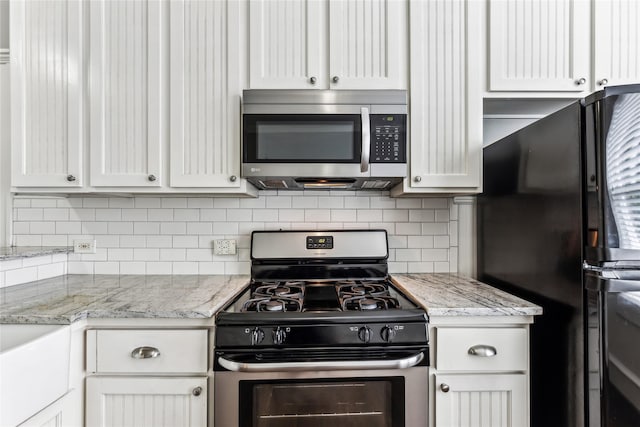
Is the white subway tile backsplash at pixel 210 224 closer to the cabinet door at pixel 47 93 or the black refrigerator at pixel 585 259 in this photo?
the cabinet door at pixel 47 93

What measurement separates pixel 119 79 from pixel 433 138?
1.53m

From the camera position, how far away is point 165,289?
1633mm

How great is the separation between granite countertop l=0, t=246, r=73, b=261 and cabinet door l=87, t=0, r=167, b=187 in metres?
0.49

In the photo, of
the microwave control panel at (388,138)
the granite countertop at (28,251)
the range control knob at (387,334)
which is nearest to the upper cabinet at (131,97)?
the granite countertop at (28,251)

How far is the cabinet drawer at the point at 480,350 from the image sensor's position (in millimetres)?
1327

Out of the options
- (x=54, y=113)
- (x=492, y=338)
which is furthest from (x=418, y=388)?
(x=54, y=113)

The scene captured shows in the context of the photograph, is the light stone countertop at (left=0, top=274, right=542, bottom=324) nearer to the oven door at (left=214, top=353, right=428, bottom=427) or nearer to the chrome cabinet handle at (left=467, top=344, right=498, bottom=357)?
the chrome cabinet handle at (left=467, top=344, right=498, bottom=357)

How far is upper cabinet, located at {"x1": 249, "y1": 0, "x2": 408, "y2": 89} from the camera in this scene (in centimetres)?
166

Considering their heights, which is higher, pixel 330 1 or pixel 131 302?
pixel 330 1

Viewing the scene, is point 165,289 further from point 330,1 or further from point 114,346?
point 330,1

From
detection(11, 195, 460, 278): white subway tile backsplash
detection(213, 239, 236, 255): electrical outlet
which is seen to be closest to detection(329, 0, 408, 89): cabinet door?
detection(11, 195, 460, 278): white subway tile backsplash

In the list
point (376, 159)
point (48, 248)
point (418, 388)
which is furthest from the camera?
point (48, 248)

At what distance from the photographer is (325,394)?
128 centimetres

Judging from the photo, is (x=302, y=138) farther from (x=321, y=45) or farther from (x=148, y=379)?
(x=148, y=379)
